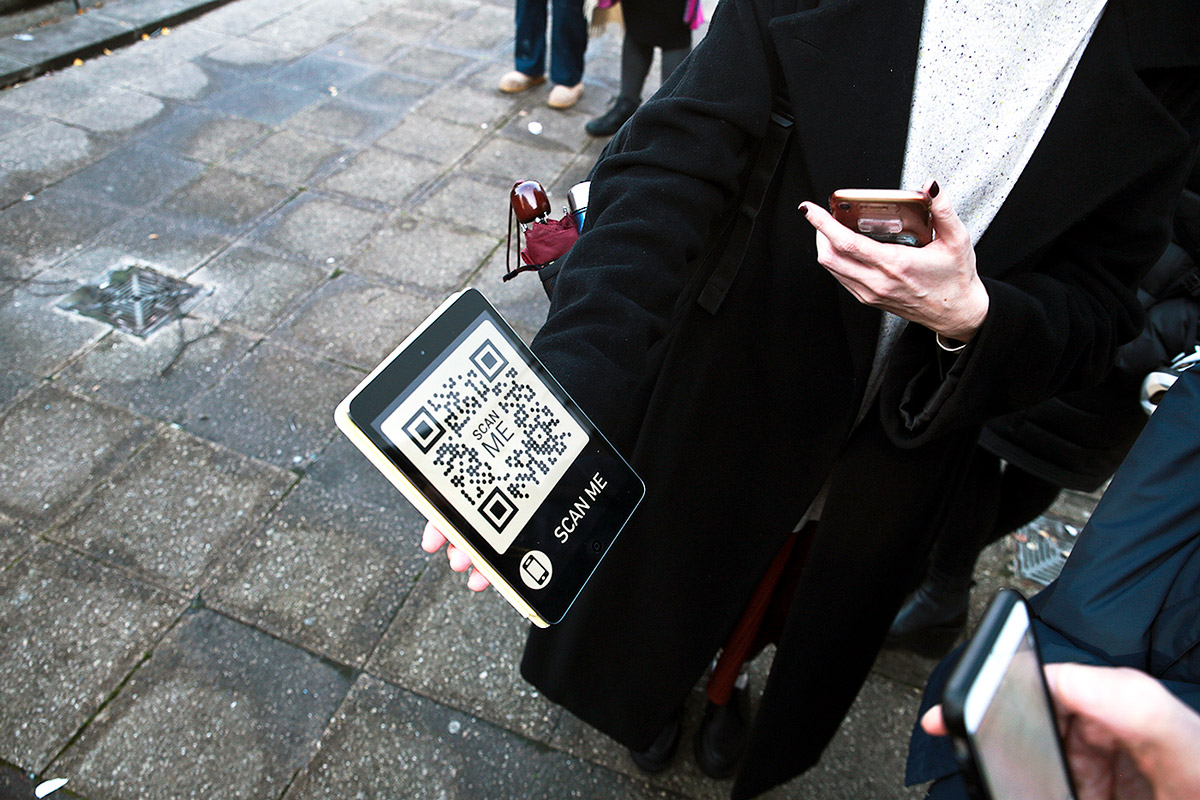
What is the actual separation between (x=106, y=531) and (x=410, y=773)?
1.27 meters

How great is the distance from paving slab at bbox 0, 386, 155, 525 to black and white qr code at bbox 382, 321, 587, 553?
2149 mm

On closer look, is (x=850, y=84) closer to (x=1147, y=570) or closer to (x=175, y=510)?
(x=1147, y=570)

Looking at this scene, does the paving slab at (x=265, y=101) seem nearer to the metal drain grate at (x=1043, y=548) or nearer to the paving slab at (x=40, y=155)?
the paving slab at (x=40, y=155)

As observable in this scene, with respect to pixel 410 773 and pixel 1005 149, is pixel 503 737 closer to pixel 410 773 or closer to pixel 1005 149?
pixel 410 773

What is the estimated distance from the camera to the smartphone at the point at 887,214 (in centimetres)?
102

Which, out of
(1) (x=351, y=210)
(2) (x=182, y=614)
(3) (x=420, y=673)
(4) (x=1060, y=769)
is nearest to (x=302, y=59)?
(1) (x=351, y=210)

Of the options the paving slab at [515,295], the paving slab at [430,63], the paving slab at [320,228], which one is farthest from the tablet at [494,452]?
the paving slab at [430,63]

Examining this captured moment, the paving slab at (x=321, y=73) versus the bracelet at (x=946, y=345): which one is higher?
the bracelet at (x=946, y=345)

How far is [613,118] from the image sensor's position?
4629mm

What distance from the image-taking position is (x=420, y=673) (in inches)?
85.4

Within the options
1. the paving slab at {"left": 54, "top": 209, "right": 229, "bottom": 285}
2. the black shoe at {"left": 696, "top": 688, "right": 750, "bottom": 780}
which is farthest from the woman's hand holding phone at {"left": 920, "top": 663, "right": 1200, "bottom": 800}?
the paving slab at {"left": 54, "top": 209, "right": 229, "bottom": 285}

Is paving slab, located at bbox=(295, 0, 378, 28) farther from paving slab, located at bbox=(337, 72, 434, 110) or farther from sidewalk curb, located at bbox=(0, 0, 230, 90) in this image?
paving slab, located at bbox=(337, 72, 434, 110)

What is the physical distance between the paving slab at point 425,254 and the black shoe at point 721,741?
7.09 feet

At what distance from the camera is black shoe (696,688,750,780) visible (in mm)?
2006
